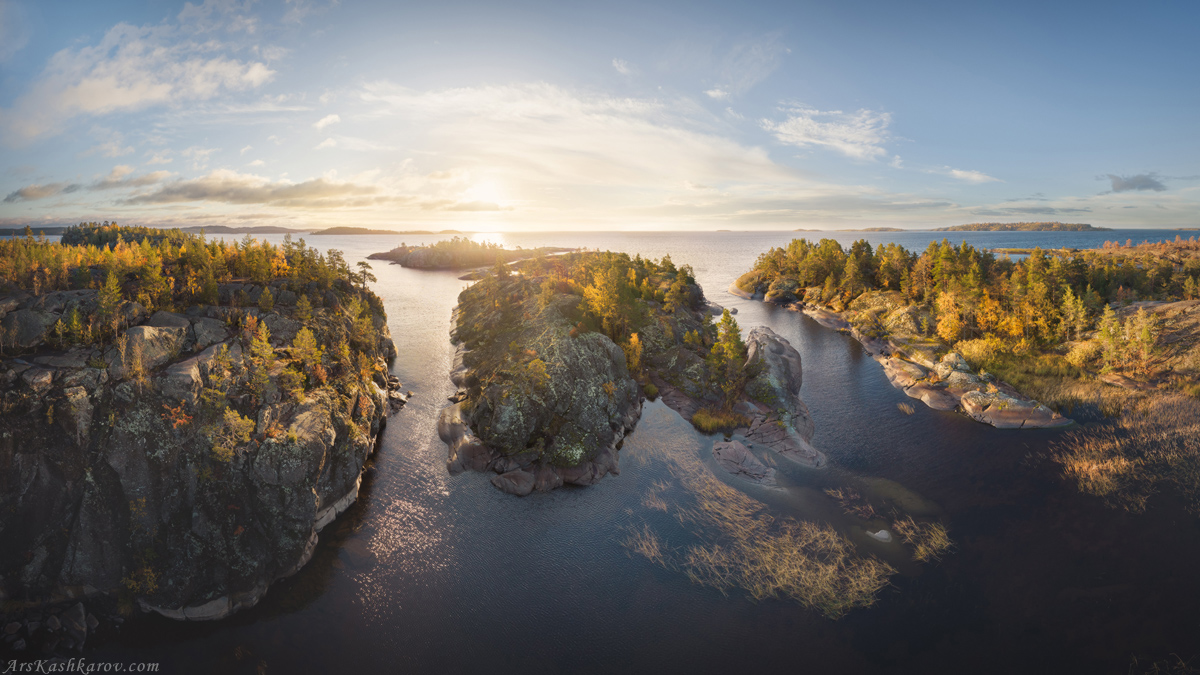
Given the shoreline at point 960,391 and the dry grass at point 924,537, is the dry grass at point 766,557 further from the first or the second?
the shoreline at point 960,391

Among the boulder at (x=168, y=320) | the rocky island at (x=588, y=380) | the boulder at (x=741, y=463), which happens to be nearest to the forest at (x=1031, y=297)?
the rocky island at (x=588, y=380)

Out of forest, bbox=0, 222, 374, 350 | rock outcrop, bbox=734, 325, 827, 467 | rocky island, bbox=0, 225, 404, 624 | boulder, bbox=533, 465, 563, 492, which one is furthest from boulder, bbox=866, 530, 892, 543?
forest, bbox=0, 222, 374, 350

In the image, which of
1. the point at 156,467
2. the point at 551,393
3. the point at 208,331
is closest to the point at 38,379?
the point at 156,467

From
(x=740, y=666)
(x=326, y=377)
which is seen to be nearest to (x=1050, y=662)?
(x=740, y=666)

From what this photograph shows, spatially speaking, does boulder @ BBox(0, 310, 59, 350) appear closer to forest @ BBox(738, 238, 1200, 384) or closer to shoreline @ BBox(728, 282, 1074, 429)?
shoreline @ BBox(728, 282, 1074, 429)

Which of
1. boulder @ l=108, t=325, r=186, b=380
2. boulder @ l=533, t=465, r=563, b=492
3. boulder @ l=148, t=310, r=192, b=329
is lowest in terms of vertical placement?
boulder @ l=533, t=465, r=563, b=492
